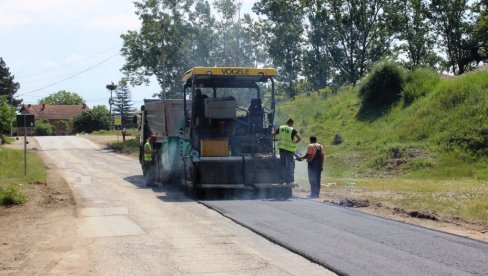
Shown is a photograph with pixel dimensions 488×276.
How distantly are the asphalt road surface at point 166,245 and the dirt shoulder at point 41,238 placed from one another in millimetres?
57

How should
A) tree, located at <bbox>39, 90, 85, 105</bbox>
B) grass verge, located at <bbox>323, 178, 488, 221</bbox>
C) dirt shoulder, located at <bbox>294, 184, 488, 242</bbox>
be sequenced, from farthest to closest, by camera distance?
tree, located at <bbox>39, 90, 85, 105</bbox> < grass verge, located at <bbox>323, 178, 488, 221</bbox> < dirt shoulder, located at <bbox>294, 184, 488, 242</bbox>

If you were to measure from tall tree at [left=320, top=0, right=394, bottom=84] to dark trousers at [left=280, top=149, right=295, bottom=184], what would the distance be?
129 ft

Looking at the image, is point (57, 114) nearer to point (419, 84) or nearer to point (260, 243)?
point (419, 84)

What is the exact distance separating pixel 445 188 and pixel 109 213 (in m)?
8.73

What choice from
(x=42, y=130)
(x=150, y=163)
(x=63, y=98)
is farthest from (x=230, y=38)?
(x=63, y=98)

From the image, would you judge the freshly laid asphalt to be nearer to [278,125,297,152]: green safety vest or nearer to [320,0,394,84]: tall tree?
[278,125,297,152]: green safety vest

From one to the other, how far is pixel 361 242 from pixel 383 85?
76.0 ft

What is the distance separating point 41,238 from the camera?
30.9 ft

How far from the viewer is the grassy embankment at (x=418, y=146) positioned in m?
14.6

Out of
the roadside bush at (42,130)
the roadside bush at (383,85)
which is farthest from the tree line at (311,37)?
the roadside bush at (42,130)

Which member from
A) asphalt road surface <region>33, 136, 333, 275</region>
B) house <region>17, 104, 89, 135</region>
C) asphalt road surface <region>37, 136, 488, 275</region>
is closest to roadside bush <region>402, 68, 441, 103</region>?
asphalt road surface <region>37, 136, 488, 275</region>

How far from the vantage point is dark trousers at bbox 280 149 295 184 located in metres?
13.9

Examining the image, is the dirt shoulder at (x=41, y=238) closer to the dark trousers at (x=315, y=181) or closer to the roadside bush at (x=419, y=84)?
the dark trousers at (x=315, y=181)

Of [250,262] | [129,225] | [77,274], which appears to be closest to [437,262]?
[250,262]
